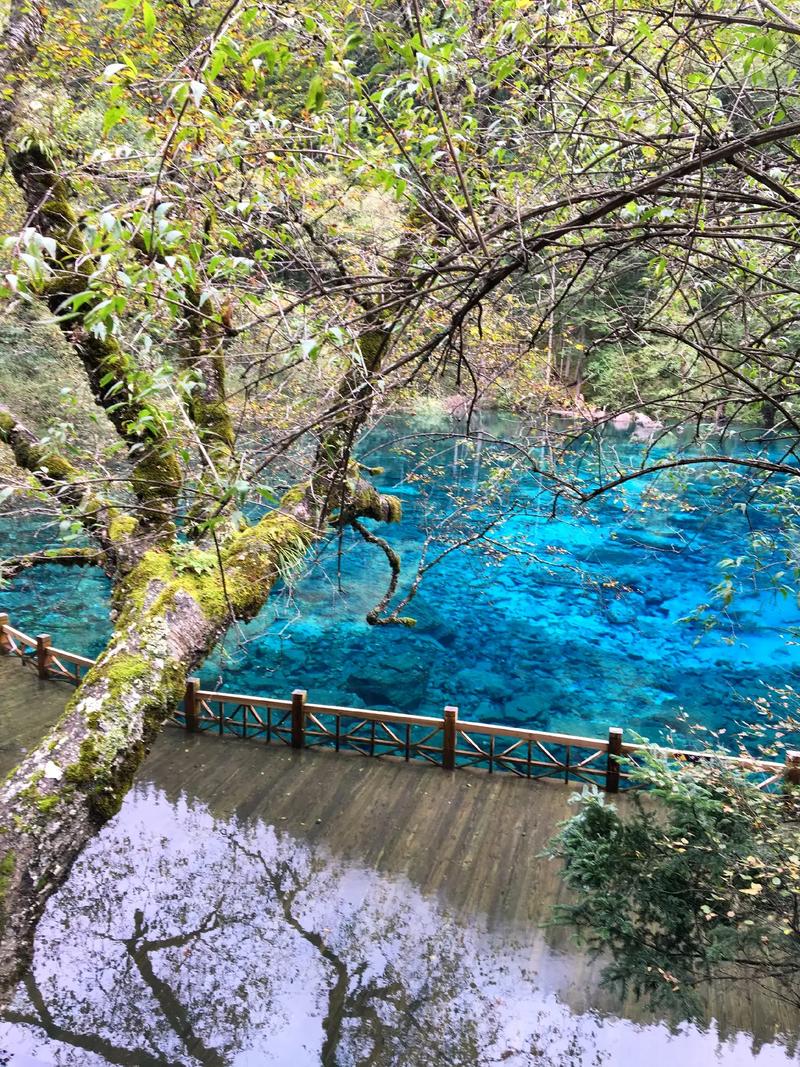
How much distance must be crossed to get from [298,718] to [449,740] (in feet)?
6.14

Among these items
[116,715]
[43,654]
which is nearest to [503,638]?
[43,654]

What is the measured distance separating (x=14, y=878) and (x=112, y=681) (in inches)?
41.1

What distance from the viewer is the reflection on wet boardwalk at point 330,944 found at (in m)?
4.82

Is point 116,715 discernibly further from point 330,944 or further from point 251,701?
point 251,701

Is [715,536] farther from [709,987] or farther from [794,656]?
[709,987]

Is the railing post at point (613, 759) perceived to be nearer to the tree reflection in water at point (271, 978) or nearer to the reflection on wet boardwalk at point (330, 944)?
the reflection on wet boardwalk at point (330, 944)

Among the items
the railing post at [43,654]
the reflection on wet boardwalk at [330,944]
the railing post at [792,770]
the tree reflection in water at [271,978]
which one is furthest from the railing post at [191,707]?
the railing post at [792,770]

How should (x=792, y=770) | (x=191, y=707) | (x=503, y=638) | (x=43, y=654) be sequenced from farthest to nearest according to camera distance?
(x=503, y=638), (x=43, y=654), (x=191, y=707), (x=792, y=770)

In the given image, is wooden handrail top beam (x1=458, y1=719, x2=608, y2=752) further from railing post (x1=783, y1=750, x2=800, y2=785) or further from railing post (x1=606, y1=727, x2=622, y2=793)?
railing post (x1=783, y1=750, x2=800, y2=785)

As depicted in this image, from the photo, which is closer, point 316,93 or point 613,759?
point 316,93

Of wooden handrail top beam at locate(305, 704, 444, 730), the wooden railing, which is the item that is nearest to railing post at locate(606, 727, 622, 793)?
the wooden railing

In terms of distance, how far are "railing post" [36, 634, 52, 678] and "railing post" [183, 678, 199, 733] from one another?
2.41 metres

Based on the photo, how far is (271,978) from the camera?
5352 millimetres

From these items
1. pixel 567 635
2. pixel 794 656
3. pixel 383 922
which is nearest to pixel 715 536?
pixel 794 656
